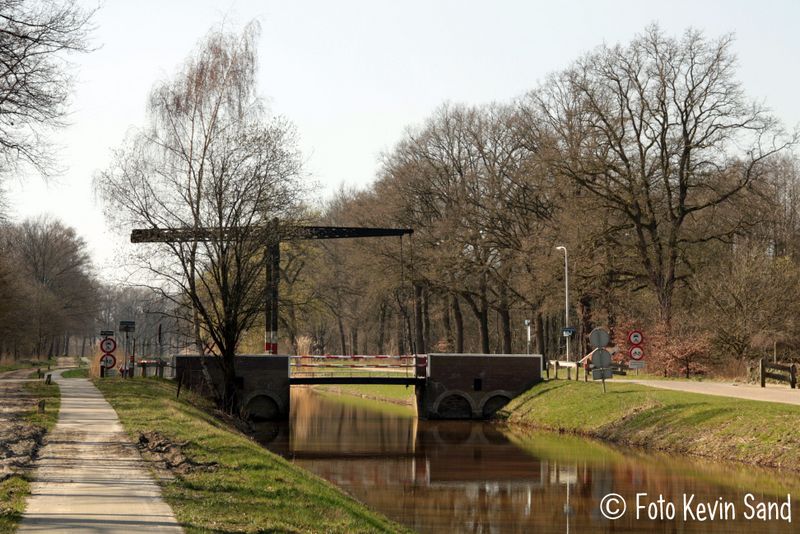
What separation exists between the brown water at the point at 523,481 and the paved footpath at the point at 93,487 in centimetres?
470

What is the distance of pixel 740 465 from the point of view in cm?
2262

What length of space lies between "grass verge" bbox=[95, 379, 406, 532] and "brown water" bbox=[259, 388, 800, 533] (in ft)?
8.64

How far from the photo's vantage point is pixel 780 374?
3325 cm

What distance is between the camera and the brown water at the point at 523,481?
55.2ft

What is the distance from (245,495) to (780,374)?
2507 cm

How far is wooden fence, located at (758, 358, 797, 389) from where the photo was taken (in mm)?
31641

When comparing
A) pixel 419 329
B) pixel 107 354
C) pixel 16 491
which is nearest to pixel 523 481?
pixel 16 491

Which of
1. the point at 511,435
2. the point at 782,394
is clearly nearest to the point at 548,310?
the point at 511,435

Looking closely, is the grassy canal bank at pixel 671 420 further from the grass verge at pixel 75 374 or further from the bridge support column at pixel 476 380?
the grass verge at pixel 75 374

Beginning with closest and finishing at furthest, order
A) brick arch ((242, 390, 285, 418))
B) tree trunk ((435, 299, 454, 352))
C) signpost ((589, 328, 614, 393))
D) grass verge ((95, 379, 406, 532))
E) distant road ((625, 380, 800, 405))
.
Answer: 1. grass verge ((95, 379, 406, 532))
2. distant road ((625, 380, 800, 405))
3. signpost ((589, 328, 614, 393))
4. brick arch ((242, 390, 285, 418))
5. tree trunk ((435, 299, 454, 352))

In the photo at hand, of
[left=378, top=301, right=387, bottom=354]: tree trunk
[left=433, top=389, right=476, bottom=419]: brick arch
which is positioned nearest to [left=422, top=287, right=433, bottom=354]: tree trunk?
[left=378, top=301, right=387, bottom=354]: tree trunk

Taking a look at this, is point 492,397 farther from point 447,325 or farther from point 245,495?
point 245,495

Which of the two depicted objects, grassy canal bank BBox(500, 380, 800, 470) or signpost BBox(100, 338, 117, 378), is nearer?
grassy canal bank BBox(500, 380, 800, 470)

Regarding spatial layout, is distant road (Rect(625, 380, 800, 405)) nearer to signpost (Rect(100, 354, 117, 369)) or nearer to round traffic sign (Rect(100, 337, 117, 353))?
round traffic sign (Rect(100, 337, 117, 353))
